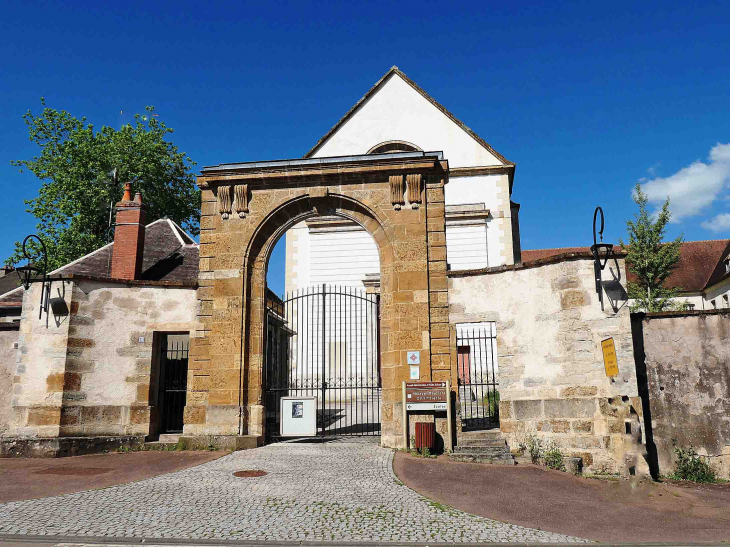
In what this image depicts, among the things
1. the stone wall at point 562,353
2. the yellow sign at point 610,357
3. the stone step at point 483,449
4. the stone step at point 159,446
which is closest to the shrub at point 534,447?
the stone wall at point 562,353

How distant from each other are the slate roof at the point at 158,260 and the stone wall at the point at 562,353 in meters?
7.47

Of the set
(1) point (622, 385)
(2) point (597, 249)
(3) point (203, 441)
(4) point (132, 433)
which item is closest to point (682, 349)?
(1) point (622, 385)

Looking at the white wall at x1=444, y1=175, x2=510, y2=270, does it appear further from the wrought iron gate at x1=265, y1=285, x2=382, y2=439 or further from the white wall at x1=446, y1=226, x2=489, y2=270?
the wrought iron gate at x1=265, y1=285, x2=382, y2=439

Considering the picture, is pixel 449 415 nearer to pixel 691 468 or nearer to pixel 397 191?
pixel 691 468

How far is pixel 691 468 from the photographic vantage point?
9547 mm

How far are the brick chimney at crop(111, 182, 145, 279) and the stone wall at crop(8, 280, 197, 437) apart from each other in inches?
93.7

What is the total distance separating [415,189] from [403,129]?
1174cm

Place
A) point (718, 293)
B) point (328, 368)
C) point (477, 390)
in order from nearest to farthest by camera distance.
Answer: point (477, 390), point (328, 368), point (718, 293)

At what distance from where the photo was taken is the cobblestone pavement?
5.95 m

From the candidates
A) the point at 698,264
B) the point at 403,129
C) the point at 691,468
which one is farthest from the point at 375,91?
the point at 698,264

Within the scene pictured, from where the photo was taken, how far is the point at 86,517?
255 inches

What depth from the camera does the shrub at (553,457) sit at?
31.7 ft

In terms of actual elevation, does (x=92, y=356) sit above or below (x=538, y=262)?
below

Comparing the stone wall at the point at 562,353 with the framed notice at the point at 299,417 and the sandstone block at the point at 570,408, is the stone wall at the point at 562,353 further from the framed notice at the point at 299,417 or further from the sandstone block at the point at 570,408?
the framed notice at the point at 299,417
